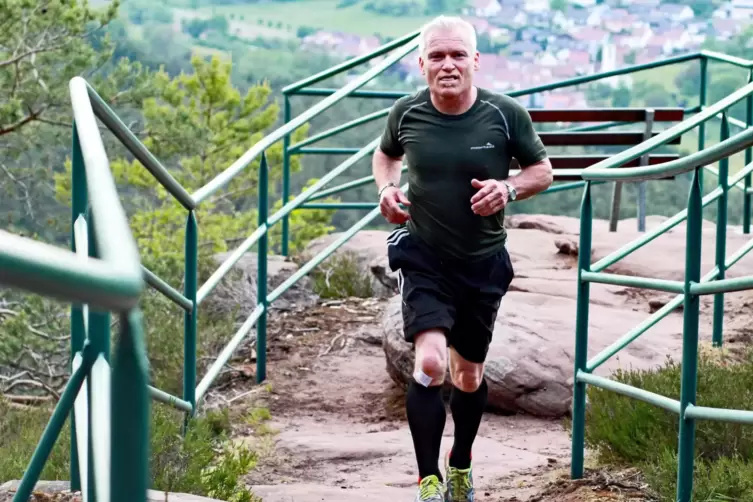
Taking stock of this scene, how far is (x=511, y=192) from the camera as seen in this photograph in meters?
3.85

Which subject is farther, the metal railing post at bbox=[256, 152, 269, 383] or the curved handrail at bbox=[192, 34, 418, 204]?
the metal railing post at bbox=[256, 152, 269, 383]

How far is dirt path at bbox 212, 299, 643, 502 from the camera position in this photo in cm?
445

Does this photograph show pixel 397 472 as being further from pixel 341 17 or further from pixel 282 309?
pixel 341 17

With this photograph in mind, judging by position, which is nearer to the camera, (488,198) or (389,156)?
(488,198)

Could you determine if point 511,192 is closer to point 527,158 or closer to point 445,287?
point 527,158

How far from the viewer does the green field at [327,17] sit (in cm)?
9212

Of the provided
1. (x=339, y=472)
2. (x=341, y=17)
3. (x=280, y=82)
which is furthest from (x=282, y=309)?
(x=341, y=17)

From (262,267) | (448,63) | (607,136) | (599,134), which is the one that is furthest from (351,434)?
(607,136)

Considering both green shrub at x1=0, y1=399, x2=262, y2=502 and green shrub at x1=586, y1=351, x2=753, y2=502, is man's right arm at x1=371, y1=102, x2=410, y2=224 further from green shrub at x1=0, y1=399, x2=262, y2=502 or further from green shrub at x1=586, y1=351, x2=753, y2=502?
green shrub at x1=586, y1=351, x2=753, y2=502

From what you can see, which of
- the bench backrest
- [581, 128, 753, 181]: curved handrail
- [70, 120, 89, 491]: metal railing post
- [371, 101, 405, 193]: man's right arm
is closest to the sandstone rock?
the bench backrest

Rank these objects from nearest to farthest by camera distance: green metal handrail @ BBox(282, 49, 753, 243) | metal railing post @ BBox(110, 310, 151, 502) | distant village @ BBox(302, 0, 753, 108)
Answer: metal railing post @ BBox(110, 310, 151, 502)
green metal handrail @ BBox(282, 49, 753, 243)
distant village @ BBox(302, 0, 753, 108)

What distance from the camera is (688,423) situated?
3.38 m

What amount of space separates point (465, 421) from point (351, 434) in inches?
63.1

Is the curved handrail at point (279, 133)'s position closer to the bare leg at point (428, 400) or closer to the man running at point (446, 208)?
the man running at point (446, 208)
